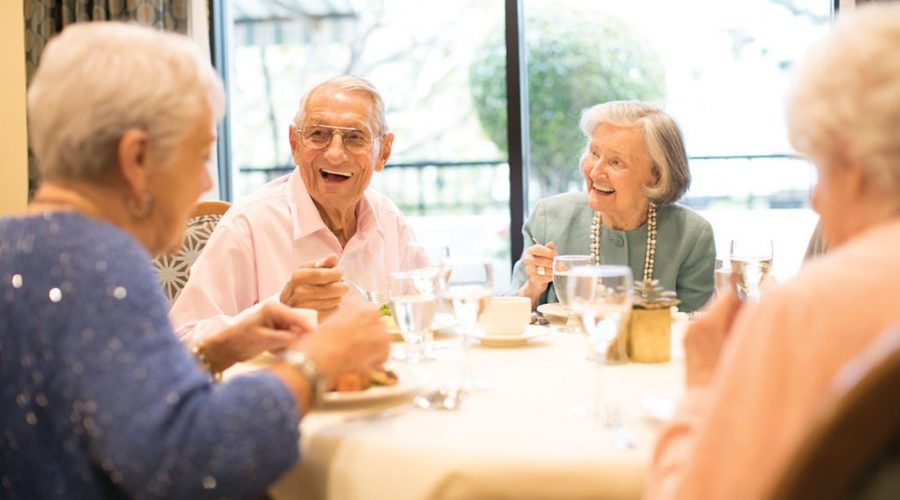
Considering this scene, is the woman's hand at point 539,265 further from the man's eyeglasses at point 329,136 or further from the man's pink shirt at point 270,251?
the man's eyeglasses at point 329,136

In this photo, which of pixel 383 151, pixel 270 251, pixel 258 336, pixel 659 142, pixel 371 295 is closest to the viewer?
pixel 258 336

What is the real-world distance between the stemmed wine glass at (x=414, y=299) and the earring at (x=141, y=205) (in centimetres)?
51

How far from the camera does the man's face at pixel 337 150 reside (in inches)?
108

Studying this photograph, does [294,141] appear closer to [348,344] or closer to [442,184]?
[348,344]

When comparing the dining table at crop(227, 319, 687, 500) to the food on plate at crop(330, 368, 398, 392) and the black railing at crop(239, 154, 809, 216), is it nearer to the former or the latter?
the food on plate at crop(330, 368, 398, 392)

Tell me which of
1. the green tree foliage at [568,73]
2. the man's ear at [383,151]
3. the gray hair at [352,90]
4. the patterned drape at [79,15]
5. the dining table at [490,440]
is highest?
the patterned drape at [79,15]

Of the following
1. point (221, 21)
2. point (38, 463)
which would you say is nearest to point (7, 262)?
point (38, 463)

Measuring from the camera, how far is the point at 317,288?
→ 2.05 metres


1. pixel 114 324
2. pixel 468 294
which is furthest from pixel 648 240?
pixel 114 324

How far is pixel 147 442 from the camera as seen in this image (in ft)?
3.67

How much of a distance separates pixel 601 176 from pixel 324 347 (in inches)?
71.9

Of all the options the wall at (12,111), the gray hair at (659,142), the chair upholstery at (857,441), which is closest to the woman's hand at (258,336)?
the chair upholstery at (857,441)

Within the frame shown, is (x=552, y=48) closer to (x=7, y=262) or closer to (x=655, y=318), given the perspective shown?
(x=655, y=318)

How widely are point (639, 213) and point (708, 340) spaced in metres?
1.81
